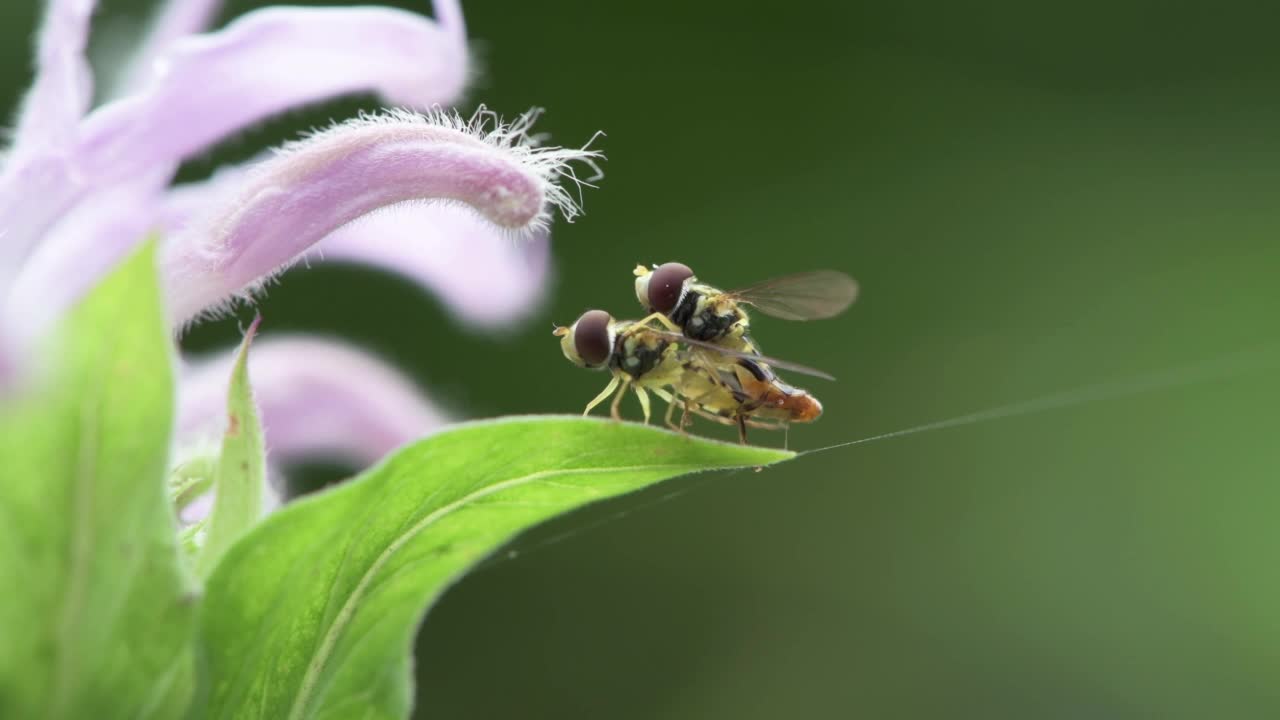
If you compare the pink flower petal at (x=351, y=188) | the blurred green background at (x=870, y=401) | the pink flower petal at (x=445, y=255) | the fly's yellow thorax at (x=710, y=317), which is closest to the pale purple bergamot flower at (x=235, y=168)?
the pink flower petal at (x=351, y=188)

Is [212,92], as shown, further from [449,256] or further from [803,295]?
[803,295]

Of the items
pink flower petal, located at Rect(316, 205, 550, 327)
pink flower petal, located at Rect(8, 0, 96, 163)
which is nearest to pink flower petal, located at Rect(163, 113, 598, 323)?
pink flower petal, located at Rect(8, 0, 96, 163)

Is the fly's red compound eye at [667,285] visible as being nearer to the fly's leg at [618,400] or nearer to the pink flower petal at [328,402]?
the fly's leg at [618,400]

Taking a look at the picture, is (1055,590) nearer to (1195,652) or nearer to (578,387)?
(1195,652)

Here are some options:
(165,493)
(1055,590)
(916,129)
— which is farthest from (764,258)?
(165,493)

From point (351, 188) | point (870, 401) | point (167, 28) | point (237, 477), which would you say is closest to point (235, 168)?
point (167, 28)

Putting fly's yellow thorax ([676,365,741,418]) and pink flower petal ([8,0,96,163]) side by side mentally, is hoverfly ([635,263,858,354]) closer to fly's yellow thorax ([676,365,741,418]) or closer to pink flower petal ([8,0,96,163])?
Answer: fly's yellow thorax ([676,365,741,418])
